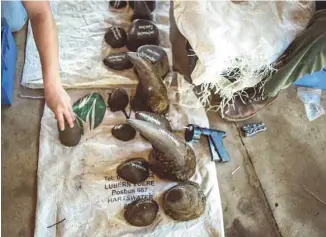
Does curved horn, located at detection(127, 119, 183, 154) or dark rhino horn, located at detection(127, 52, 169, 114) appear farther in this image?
dark rhino horn, located at detection(127, 52, 169, 114)

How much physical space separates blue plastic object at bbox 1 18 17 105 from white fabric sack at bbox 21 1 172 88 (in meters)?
0.05

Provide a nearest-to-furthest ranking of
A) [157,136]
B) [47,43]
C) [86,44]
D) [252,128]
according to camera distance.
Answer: [47,43] → [157,136] → [252,128] → [86,44]

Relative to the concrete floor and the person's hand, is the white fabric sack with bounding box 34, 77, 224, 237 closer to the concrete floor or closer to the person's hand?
the concrete floor

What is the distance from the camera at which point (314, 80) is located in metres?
1.70

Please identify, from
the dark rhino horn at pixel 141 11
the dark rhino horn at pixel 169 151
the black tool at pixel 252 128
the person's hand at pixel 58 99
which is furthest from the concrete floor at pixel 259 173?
the dark rhino horn at pixel 141 11

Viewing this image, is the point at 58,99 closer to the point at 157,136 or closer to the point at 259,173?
the point at 157,136

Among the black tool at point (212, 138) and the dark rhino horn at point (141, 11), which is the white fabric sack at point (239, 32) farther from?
the dark rhino horn at point (141, 11)

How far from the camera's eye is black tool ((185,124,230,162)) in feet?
5.11

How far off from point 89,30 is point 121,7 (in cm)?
17

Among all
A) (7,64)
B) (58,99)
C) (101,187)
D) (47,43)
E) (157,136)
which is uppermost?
(47,43)

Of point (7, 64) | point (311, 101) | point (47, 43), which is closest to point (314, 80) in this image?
point (311, 101)

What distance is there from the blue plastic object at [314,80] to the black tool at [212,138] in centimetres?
38

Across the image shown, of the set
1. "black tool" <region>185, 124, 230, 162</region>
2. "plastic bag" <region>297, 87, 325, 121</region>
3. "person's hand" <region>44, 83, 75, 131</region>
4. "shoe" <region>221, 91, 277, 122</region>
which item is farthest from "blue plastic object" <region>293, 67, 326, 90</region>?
"person's hand" <region>44, 83, 75, 131</region>

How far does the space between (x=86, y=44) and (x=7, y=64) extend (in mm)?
305
